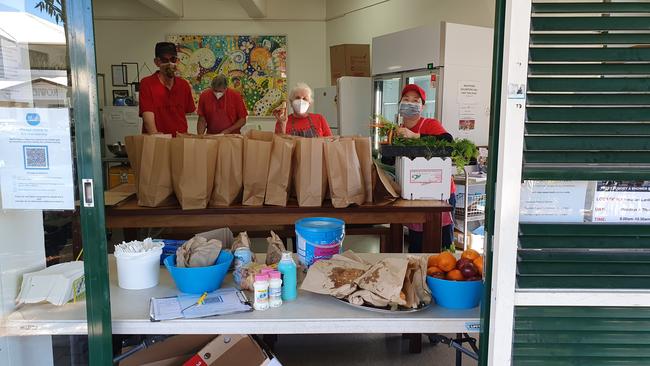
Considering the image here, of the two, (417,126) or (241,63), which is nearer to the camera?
(417,126)

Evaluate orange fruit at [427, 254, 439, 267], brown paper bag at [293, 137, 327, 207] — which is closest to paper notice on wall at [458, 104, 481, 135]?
brown paper bag at [293, 137, 327, 207]

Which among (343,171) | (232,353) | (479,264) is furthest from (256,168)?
(479,264)

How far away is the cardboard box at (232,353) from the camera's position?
1.67 m

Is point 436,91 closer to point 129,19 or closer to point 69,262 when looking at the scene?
point 69,262

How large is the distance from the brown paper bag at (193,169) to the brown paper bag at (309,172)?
17.7 inches

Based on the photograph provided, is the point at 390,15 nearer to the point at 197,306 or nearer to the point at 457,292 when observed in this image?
the point at 457,292

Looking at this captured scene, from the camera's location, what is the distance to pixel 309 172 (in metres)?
2.44

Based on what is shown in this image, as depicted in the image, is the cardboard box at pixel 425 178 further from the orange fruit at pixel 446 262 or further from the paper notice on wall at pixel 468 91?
the paper notice on wall at pixel 468 91

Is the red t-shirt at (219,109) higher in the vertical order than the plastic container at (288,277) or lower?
higher

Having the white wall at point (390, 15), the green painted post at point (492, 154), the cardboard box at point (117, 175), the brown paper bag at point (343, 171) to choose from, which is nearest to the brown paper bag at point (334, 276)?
the green painted post at point (492, 154)

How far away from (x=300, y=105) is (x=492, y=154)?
287cm

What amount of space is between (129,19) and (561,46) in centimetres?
750

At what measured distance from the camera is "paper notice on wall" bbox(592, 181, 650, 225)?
42.3 inches

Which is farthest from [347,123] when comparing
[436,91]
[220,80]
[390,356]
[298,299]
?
[298,299]
